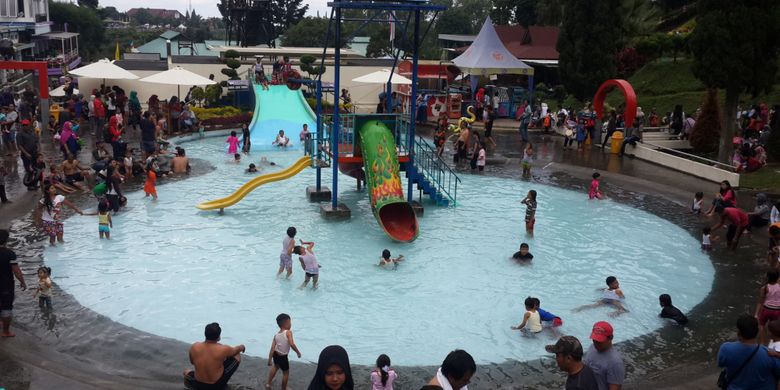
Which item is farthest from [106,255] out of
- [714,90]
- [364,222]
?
[714,90]

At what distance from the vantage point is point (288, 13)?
87250 millimetres

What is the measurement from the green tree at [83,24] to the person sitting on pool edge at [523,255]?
237ft

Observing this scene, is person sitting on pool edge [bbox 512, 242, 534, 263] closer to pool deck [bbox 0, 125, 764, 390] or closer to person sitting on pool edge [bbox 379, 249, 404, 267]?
person sitting on pool edge [bbox 379, 249, 404, 267]

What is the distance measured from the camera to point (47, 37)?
55.1 m

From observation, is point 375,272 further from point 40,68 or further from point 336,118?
point 40,68

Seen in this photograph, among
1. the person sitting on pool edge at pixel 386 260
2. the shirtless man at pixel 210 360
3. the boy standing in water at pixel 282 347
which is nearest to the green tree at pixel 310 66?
the person sitting on pool edge at pixel 386 260

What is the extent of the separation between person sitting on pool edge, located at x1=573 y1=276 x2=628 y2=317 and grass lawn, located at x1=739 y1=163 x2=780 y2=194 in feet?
36.1

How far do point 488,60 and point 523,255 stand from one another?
845 inches

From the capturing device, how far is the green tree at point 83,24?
7750cm

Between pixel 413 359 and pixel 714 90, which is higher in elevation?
pixel 714 90

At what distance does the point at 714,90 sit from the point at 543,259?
15.0 metres

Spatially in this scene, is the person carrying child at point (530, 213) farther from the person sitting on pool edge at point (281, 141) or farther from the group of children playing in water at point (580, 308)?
the person sitting on pool edge at point (281, 141)

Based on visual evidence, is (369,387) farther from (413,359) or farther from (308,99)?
(308,99)

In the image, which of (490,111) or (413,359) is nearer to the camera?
(413,359)
